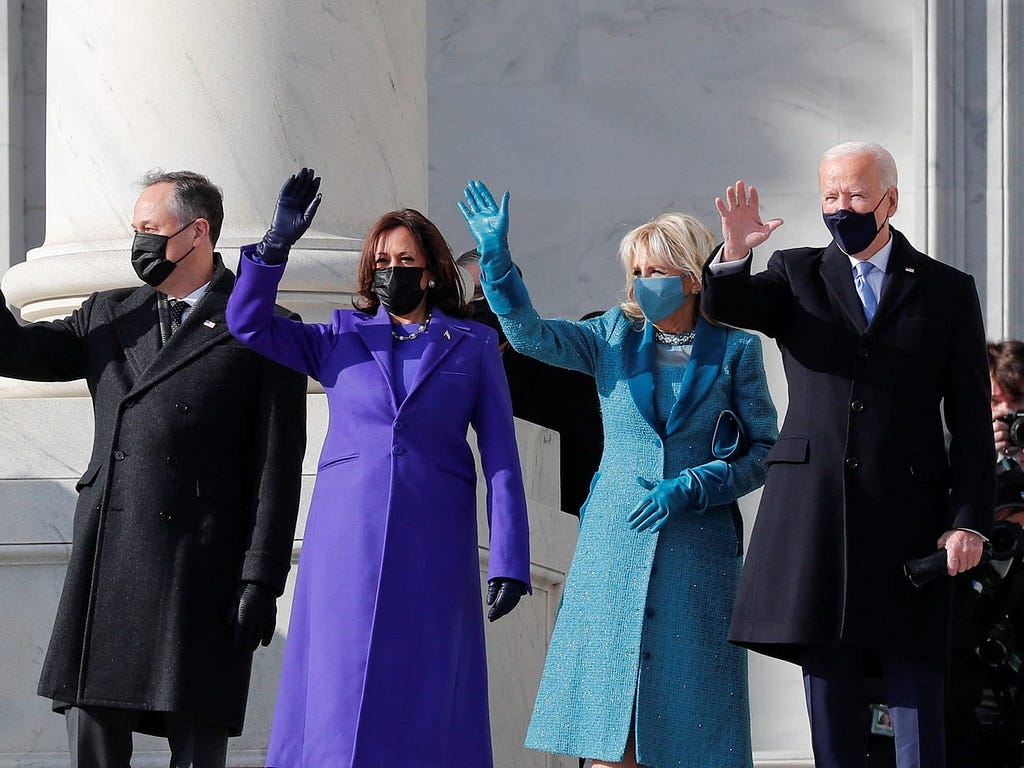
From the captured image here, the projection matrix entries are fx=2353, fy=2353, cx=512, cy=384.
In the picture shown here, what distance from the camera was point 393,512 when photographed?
248 inches

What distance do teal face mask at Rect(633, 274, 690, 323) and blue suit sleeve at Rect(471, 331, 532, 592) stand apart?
1.64 feet

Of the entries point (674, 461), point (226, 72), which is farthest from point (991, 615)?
point (226, 72)

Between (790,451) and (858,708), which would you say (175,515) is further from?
(858,708)

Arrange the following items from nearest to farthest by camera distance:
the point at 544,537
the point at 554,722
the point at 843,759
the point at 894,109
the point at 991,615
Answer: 1. the point at 843,759
2. the point at 554,722
3. the point at 991,615
4. the point at 544,537
5. the point at 894,109

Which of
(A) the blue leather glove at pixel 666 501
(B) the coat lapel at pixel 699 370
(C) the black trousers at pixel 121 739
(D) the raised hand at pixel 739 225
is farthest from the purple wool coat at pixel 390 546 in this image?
(D) the raised hand at pixel 739 225

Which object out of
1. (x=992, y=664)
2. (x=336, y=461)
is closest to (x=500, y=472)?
(x=336, y=461)

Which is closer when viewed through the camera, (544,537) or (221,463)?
(221,463)

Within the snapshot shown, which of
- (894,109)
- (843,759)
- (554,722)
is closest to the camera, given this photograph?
(843,759)

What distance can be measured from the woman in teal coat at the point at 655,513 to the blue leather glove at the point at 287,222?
1.98 feet

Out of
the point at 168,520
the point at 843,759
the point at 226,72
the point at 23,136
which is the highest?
the point at 23,136

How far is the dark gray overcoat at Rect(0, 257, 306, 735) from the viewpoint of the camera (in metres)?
6.36

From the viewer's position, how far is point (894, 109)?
37.8 ft

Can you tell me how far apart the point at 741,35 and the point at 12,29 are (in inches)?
143

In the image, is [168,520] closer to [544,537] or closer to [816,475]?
[816,475]
